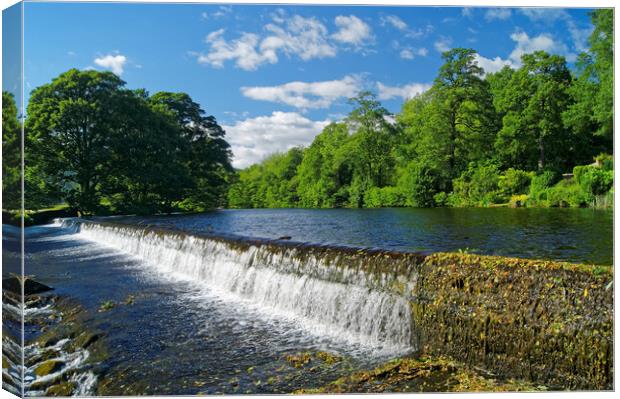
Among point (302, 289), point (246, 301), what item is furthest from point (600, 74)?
point (246, 301)

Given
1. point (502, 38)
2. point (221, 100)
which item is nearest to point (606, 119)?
point (502, 38)

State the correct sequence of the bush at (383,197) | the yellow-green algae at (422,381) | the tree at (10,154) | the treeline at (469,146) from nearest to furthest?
the yellow-green algae at (422,381) → the tree at (10,154) → the treeline at (469,146) → the bush at (383,197)

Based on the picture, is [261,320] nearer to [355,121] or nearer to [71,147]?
[71,147]

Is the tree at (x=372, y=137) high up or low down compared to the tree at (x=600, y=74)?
up

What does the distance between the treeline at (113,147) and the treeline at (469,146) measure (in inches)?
323

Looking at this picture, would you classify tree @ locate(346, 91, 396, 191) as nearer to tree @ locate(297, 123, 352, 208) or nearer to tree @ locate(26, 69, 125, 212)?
tree @ locate(297, 123, 352, 208)

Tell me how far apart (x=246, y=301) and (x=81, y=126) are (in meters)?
13.3

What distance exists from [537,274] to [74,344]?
365 centimetres

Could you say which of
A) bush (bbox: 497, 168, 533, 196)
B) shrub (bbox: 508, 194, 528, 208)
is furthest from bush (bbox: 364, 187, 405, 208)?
shrub (bbox: 508, 194, 528, 208)

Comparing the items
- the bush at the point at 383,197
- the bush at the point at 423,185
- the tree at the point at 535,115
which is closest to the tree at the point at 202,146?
the bush at the point at 383,197

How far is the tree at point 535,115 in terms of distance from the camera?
27.2 feet

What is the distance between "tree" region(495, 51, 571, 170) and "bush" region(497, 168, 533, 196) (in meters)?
0.24

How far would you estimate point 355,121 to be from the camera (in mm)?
24891

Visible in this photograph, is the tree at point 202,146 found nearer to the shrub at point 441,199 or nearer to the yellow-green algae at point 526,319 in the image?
the shrub at point 441,199
